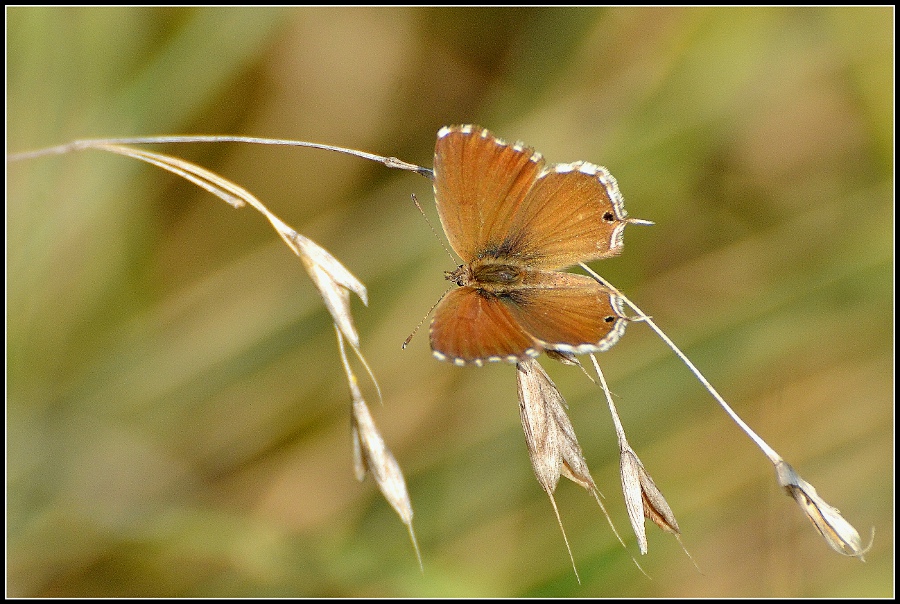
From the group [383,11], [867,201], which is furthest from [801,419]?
[383,11]

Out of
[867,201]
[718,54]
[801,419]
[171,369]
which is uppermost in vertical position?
[718,54]

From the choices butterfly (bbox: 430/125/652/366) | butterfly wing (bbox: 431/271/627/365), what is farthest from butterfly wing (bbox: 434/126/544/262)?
butterfly wing (bbox: 431/271/627/365)

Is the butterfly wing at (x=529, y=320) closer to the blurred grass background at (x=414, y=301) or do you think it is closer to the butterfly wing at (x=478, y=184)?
the butterfly wing at (x=478, y=184)

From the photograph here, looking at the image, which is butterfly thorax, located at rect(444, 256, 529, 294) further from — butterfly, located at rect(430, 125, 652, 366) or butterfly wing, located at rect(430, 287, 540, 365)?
butterfly wing, located at rect(430, 287, 540, 365)

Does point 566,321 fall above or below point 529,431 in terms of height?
above

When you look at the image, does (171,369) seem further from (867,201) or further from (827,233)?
(867,201)

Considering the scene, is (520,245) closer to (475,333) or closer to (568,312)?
(568,312)
